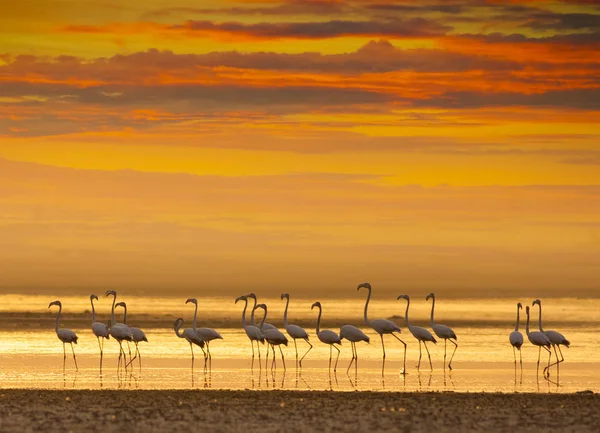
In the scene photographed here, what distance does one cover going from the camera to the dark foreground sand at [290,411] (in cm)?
2372

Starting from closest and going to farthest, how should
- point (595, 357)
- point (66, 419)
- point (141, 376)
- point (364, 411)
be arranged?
point (66, 419) < point (364, 411) < point (141, 376) < point (595, 357)

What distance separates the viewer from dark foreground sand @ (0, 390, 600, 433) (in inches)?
934

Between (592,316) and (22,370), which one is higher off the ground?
(592,316)

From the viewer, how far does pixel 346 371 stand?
37.6 metres

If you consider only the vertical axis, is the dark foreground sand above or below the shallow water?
below

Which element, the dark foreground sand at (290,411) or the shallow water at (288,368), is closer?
the dark foreground sand at (290,411)

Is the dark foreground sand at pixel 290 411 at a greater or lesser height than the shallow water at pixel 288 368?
lesser

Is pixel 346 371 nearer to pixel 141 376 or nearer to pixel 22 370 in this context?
pixel 141 376

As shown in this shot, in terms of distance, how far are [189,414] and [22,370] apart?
469 inches

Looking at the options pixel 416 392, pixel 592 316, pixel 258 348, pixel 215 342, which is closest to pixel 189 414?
pixel 416 392

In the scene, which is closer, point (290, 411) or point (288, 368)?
point (290, 411)

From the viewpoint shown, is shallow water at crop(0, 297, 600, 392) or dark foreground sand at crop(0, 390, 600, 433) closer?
dark foreground sand at crop(0, 390, 600, 433)

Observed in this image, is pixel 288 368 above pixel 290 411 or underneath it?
above

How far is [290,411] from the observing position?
2600 centimetres
